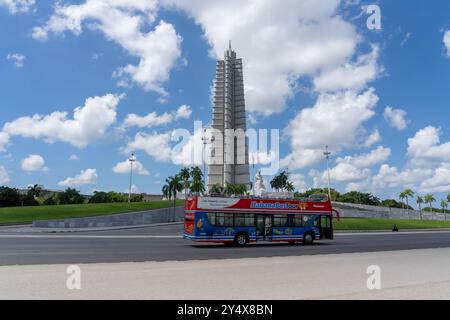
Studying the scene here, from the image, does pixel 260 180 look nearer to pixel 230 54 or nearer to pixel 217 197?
pixel 230 54

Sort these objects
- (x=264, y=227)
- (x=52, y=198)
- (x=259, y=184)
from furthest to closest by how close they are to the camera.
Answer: (x=259, y=184), (x=52, y=198), (x=264, y=227)

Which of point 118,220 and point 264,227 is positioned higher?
point 264,227

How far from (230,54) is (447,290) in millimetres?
132363

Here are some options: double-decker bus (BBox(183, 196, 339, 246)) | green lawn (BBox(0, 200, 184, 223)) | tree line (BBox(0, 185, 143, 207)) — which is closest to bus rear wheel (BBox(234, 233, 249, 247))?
double-decker bus (BBox(183, 196, 339, 246))

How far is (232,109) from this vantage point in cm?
12550

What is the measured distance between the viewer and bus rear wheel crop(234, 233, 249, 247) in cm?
2428

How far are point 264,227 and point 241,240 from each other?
194 centimetres

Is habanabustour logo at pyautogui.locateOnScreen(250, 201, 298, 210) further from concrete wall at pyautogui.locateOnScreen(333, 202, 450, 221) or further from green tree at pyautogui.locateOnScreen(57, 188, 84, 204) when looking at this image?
green tree at pyautogui.locateOnScreen(57, 188, 84, 204)

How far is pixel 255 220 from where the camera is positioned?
2486cm

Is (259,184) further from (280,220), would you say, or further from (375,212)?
(280,220)

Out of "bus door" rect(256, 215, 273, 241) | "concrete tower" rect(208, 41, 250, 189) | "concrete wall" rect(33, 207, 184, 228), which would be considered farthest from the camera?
"concrete tower" rect(208, 41, 250, 189)

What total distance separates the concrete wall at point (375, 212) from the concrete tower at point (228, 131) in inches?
1580

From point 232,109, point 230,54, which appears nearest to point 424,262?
point 232,109

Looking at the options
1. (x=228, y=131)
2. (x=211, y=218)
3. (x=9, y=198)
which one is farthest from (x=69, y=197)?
(x=211, y=218)
